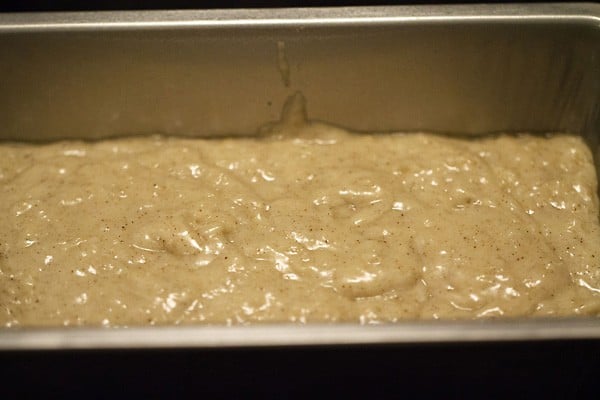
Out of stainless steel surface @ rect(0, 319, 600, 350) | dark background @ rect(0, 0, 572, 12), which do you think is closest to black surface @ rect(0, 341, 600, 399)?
stainless steel surface @ rect(0, 319, 600, 350)

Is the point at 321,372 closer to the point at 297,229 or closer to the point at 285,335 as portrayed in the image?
the point at 285,335

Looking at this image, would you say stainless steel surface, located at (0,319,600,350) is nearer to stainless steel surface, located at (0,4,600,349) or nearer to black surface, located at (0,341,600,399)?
black surface, located at (0,341,600,399)

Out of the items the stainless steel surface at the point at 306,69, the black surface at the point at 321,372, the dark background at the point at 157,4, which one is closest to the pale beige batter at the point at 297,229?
the stainless steel surface at the point at 306,69

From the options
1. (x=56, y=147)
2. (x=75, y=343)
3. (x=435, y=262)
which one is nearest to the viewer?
(x=75, y=343)

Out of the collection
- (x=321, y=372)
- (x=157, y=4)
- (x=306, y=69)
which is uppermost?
(x=157, y=4)

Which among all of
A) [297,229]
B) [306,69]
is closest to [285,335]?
[297,229]

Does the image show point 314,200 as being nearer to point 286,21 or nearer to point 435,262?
point 435,262

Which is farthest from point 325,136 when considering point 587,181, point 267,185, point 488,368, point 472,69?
point 488,368

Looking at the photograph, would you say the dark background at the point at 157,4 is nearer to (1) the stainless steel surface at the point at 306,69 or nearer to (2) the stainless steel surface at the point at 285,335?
(1) the stainless steel surface at the point at 306,69
